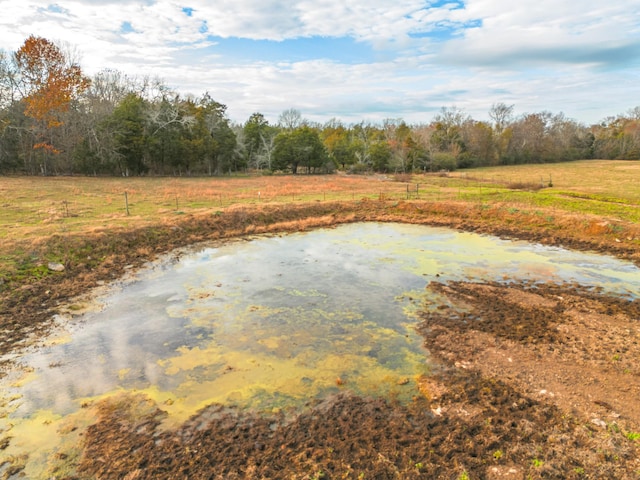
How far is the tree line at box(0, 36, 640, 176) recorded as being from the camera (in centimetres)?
3794

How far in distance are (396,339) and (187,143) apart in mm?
44687

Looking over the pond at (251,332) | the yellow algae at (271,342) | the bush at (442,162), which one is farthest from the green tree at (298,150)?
the yellow algae at (271,342)

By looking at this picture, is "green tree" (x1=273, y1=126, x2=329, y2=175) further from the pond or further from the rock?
the rock

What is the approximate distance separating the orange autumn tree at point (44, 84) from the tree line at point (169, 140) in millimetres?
87

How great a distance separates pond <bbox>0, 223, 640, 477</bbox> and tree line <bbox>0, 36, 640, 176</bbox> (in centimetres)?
3350

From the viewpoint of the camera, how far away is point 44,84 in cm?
3762

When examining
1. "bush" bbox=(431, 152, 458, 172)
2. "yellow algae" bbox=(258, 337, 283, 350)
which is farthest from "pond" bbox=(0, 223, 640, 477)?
"bush" bbox=(431, 152, 458, 172)

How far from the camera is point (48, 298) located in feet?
34.6

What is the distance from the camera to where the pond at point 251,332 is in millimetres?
6438

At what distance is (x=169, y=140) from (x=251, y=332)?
42914mm

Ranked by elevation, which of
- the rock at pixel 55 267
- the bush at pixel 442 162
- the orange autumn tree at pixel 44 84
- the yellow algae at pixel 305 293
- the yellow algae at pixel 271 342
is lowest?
the yellow algae at pixel 271 342

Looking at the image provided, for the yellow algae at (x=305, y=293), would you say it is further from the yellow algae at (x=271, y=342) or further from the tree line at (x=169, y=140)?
the tree line at (x=169, y=140)

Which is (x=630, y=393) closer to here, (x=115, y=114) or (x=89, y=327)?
(x=89, y=327)

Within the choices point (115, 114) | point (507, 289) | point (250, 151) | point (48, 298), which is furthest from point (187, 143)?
point (507, 289)
